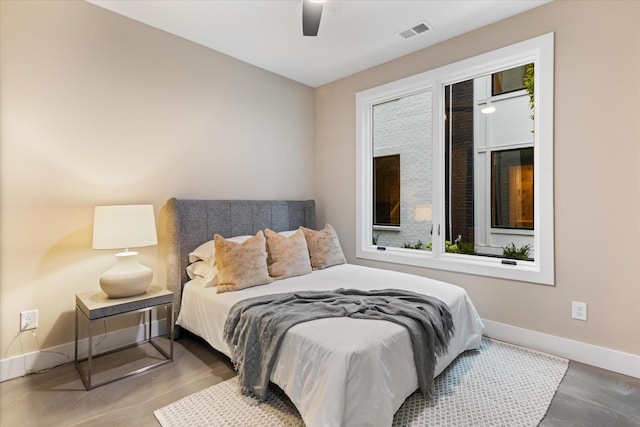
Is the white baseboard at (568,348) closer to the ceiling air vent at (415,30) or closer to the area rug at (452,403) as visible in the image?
the area rug at (452,403)

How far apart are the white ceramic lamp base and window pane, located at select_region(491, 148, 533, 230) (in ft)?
10.2

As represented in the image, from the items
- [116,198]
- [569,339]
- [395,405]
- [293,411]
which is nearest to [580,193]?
[569,339]

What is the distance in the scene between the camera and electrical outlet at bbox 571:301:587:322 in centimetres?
254

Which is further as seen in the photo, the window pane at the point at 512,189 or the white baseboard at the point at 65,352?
the window pane at the point at 512,189

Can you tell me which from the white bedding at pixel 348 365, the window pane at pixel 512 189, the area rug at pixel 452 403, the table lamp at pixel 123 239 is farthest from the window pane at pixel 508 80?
the table lamp at pixel 123 239

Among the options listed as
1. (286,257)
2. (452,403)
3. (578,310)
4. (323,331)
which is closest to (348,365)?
(323,331)

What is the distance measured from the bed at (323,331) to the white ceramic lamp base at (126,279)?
44 cm

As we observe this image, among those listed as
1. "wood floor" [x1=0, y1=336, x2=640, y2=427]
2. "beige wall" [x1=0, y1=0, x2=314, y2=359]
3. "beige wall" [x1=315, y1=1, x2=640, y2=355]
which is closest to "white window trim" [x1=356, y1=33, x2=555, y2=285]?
"beige wall" [x1=315, y1=1, x2=640, y2=355]

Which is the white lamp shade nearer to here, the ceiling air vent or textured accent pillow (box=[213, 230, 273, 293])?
textured accent pillow (box=[213, 230, 273, 293])

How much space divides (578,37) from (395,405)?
2.95 m

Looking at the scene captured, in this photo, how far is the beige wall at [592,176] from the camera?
7.68ft

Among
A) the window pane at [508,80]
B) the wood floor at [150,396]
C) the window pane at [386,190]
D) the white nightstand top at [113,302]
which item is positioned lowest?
the wood floor at [150,396]

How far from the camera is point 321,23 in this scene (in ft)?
9.64

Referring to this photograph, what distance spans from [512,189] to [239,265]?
2.55m
